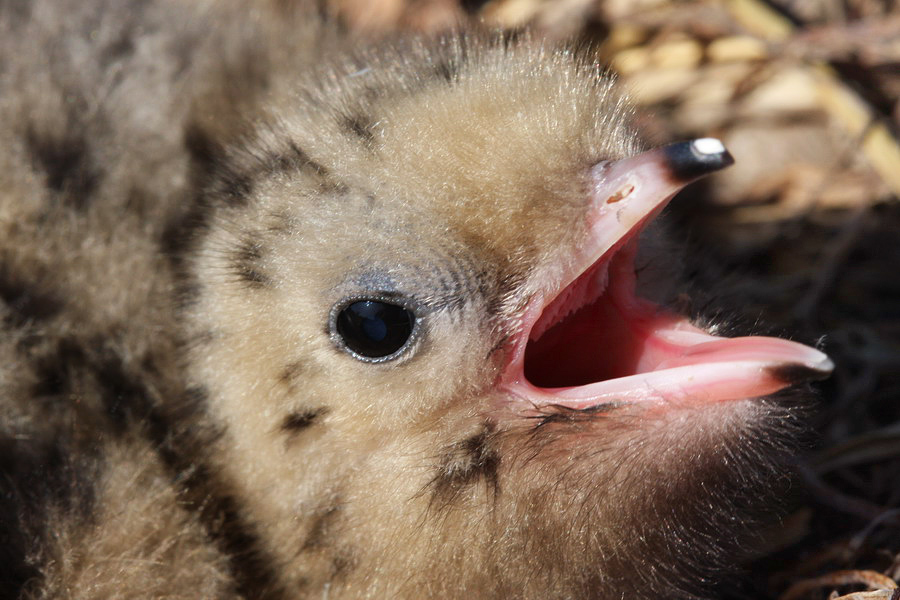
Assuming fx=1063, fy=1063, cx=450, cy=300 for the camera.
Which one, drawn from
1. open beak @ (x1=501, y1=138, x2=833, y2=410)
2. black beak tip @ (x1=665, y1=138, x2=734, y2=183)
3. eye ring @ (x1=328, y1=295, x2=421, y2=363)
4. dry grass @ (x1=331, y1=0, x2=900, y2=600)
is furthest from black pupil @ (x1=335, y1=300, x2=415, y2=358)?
dry grass @ (x1=331, y1=0, x2=900, y2=600)

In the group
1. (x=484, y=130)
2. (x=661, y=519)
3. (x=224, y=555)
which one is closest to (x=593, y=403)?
(x=661, y=519)

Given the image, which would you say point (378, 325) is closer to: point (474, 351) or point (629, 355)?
point (474, 351)

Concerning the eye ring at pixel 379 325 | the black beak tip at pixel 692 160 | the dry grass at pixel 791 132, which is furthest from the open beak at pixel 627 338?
the dry grass at pixel 791 132

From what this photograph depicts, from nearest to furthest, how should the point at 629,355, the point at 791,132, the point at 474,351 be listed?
the point at 474,351 → the point at 629,355 → the point at 791,132

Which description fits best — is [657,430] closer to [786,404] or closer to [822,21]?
[786,404]

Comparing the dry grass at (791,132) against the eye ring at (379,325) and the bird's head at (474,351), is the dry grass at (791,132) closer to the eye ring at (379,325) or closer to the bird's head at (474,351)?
the bird's head at (474,351)

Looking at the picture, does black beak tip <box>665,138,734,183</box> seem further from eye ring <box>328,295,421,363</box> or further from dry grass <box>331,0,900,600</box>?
dry grass <box>331,0,900,600</box>

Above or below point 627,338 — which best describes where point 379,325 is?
above

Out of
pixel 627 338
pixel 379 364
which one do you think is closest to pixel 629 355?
pixel 627 338

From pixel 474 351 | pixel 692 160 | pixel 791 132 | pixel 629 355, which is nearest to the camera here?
pixel 692 160
